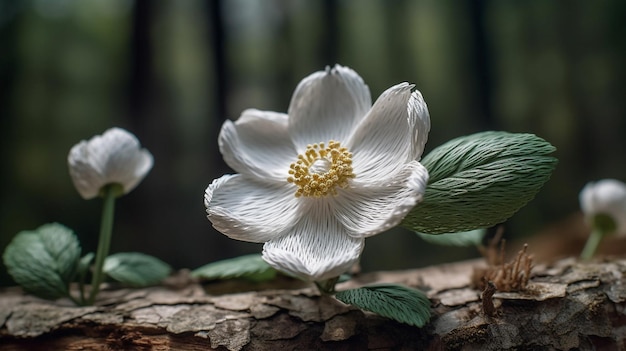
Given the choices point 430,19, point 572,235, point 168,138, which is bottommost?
point 572,235

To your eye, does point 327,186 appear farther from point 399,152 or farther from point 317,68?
point 317,68

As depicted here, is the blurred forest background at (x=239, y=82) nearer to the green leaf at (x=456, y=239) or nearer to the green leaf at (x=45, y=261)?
the green leaf at (x=45, y=261)

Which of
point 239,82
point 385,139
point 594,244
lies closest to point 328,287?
point 385,139

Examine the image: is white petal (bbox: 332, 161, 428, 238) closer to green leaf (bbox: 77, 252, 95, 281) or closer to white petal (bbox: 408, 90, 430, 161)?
white petal (bbox: 408, 90, 430, 161)

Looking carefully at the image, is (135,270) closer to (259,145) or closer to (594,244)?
(259,145)

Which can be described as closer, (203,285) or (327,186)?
(327,186)

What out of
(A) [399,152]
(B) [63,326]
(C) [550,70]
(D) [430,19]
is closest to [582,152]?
(C) [550,70]

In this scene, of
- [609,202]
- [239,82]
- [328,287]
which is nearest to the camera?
[328,287]
